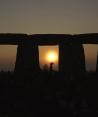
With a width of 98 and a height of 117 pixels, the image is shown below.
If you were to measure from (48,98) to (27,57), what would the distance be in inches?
509

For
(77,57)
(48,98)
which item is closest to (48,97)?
(48,98)

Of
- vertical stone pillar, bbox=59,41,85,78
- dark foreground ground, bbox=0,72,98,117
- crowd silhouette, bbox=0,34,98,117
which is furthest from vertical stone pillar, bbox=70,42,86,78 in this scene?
dark foreground ground, bbox=0,72,98,117

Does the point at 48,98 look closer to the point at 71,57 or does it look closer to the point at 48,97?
the point at 48,97

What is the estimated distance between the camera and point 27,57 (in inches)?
854

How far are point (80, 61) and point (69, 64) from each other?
25.4 inches

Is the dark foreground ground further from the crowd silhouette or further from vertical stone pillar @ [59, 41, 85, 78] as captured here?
vertical stone pillar @ [59, 41, 85, 78]

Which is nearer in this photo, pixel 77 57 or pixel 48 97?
pixel 48 97

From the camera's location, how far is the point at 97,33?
2094 cm

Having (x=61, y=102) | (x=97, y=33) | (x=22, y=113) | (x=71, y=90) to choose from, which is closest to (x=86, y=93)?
(x=71, y=90)

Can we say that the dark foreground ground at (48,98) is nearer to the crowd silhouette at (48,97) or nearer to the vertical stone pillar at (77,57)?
the crowd silhouette at (48,97)

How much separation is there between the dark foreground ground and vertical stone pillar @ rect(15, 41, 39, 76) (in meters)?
11.3

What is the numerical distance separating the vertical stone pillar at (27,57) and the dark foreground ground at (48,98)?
445 inches

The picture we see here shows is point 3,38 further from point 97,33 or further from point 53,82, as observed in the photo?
point 53,82

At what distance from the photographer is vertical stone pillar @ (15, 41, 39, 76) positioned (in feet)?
70.5
